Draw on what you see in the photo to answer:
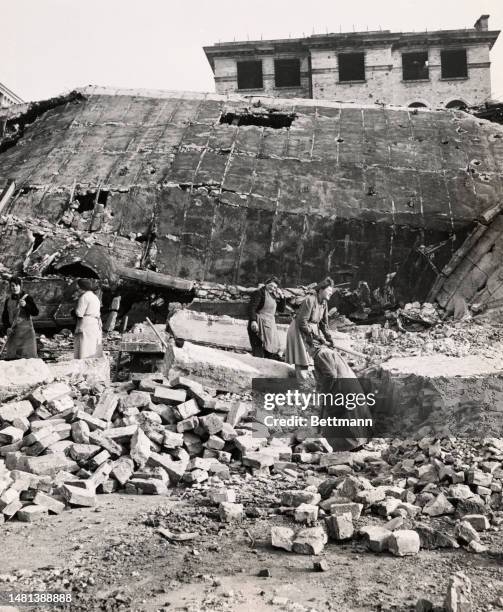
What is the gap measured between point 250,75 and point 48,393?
2439 centimetres

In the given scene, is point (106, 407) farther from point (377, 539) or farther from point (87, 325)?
point (87, 325)

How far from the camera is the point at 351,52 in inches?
1032

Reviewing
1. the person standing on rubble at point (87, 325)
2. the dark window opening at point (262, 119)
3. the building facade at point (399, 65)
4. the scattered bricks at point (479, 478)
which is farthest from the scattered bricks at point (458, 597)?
the building facade at point (399, 65)

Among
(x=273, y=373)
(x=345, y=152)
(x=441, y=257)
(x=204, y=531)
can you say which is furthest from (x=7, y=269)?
(x=204, y=531)

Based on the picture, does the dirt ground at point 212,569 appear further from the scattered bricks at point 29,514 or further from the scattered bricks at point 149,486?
the scattered bricks at point 149,486

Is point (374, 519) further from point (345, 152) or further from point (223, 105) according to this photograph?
point (223, 105)

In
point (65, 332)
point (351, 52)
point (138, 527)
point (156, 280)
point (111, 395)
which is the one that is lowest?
point (138, 527)

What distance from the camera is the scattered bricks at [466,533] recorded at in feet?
12.5

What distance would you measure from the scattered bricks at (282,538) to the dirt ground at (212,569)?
1.7 inches

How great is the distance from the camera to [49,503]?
449cm

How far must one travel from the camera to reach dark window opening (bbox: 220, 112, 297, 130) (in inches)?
616

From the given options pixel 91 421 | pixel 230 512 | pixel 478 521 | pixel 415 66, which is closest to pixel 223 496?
pixel 230 512

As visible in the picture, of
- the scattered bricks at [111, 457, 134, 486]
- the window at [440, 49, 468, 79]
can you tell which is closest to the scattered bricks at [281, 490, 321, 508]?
the scattered bricks at [111, 457, 134, 486]

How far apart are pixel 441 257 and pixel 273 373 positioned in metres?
6.01
